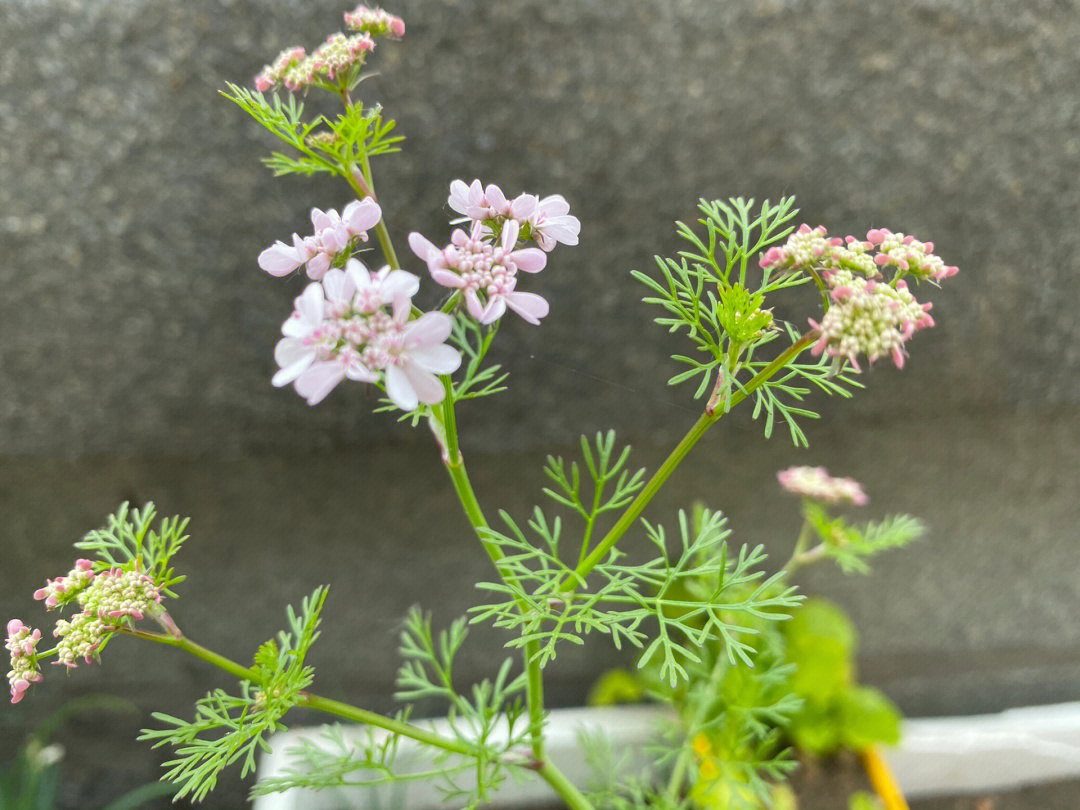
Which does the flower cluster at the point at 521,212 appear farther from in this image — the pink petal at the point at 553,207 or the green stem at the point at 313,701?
the green stem at the point at 313,701

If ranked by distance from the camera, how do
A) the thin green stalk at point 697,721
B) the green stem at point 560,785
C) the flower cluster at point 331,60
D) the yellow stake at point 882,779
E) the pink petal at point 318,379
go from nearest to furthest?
the pink petal at point 318,379 < the flower cluster at point 331,60 < the green stem at point 560,785 < the thin green stalk at point 697,721 < the yellow stake at point 882,779

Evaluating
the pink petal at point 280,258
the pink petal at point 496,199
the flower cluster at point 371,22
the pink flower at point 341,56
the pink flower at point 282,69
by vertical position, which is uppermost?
the flower cluster at point 371,22

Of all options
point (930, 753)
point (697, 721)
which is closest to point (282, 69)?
point (697, 721)

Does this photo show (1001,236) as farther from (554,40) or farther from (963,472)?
(554,40)

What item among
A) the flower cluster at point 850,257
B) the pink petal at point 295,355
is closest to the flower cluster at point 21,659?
the pink petal at point 295,355

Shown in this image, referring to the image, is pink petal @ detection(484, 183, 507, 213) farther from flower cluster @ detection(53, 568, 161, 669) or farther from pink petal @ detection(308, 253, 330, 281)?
flower cluster @ detection(53, 568, 161, 669)

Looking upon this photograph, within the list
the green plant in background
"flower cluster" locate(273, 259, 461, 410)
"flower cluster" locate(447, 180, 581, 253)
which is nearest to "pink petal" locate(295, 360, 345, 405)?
"flower cluster" locate(273, 259, 461, 410)

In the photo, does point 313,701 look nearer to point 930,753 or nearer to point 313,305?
point 313,305
